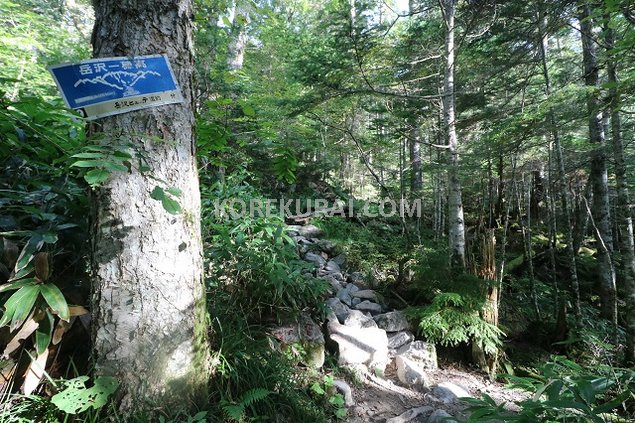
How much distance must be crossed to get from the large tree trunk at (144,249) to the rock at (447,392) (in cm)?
220

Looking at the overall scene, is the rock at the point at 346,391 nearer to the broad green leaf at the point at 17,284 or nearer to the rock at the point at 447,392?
the rock at the point at 447,392

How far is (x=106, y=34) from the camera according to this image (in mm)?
1385

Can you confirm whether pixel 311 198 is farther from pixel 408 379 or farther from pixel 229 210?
pixel 408 379

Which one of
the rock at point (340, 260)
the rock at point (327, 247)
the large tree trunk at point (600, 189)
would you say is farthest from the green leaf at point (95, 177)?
the large tree trunk at point (600, 189)

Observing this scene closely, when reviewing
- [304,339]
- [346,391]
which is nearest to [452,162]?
[304,339]

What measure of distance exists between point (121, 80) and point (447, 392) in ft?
10.8

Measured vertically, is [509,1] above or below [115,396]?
above

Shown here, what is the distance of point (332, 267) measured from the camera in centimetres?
463

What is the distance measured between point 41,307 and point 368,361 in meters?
2.46

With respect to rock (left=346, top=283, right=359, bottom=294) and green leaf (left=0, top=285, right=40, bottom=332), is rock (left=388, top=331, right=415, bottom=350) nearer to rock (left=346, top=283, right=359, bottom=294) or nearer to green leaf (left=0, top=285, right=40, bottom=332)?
rock (left=346, top=283, right=359, bottom=294)

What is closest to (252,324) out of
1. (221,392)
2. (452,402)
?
(221,392)

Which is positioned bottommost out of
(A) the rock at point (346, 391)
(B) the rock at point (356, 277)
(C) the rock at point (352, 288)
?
(A) the rock at point (346, 391)

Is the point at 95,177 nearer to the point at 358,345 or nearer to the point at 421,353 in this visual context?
the point at 358,345

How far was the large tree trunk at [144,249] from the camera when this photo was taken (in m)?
1.38
